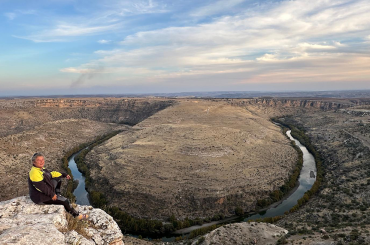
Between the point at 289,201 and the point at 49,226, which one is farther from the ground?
the point at 49,226

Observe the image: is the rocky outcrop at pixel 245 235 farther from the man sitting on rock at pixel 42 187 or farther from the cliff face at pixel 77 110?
the cliff face at pixel 77 110

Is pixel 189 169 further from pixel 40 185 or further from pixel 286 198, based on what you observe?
pixel 40 185

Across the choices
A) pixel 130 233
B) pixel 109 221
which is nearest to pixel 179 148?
pixel 130 233

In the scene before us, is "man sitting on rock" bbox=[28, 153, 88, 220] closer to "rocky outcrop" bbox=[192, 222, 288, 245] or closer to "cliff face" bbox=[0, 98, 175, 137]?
"rocky outcrop" bbox=[192, 222, 288, 245]

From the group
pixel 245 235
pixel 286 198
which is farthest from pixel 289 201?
pixel 245 235

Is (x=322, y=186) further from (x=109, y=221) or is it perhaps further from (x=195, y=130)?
(x=109, y=221)

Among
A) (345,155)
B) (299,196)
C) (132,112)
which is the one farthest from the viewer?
(132,112)
